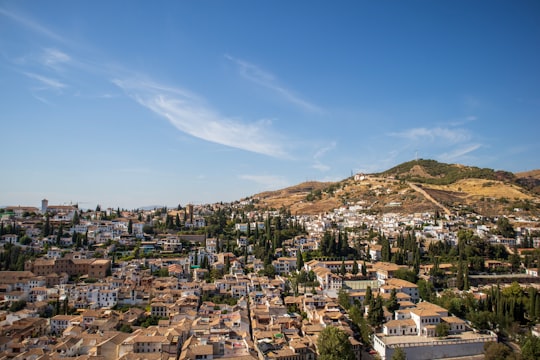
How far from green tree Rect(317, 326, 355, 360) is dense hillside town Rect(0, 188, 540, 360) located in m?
0.06

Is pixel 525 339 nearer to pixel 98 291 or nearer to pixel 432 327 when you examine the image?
pixel 432 327

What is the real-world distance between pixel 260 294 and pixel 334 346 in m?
9.04

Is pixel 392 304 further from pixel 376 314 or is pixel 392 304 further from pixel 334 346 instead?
pixel 334 346

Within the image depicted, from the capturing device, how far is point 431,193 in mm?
65812

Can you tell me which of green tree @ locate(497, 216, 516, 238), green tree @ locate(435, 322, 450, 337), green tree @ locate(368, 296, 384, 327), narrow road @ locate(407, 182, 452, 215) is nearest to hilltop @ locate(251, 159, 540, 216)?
narrow road @ locate(407, 182, 452, 215)

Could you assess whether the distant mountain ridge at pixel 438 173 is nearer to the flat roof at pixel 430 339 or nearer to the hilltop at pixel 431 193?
the hilltop at pixel 431 193

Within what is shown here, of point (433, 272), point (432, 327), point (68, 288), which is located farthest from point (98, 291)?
point (433, 272)

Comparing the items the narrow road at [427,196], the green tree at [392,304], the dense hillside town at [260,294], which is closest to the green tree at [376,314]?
the dense hillside town at [260,294]

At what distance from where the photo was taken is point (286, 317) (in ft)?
77.8

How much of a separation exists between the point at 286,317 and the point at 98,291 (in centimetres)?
1231

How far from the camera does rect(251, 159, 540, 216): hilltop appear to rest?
60219mm

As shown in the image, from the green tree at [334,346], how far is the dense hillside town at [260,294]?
6 centimetres

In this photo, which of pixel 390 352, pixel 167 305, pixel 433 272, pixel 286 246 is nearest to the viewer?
pixel 390 352

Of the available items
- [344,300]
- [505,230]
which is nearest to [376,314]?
[344,300]
